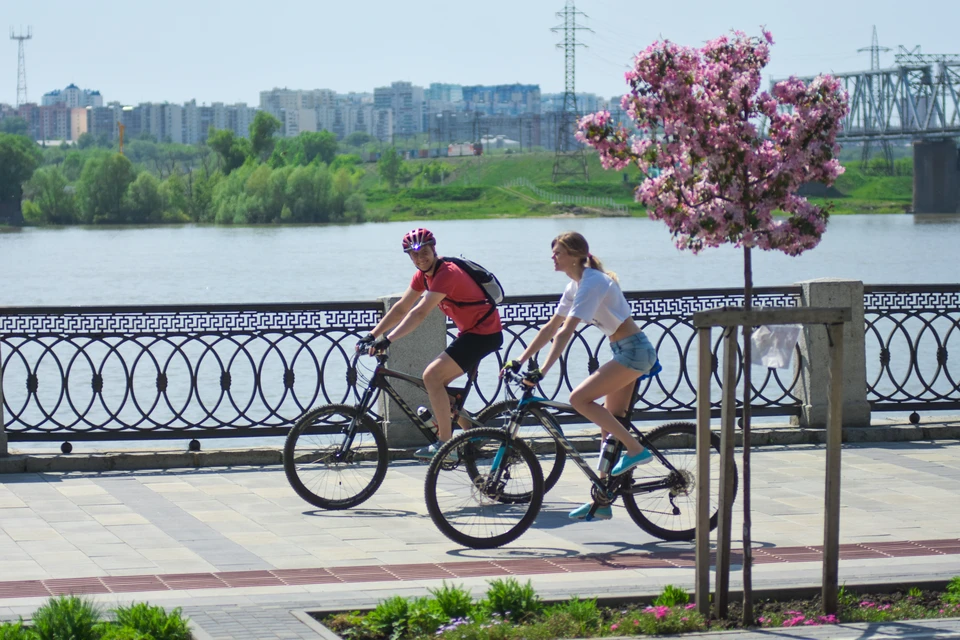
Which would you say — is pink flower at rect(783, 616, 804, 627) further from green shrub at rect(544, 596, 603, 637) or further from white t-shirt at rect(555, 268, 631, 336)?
white t-shirt at rect(555, 268, 631, 336)

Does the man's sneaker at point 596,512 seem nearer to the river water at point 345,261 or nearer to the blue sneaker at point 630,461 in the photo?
the blue sneaker at point 630,461

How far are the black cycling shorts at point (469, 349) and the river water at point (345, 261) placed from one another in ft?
86.4

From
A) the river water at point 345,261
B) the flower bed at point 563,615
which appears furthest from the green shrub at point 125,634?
the river water at point 345,261

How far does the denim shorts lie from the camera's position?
712cm

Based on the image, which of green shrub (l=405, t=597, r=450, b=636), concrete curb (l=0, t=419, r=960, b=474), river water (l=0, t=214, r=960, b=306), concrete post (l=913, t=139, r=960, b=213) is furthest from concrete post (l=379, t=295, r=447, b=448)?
concrete post (l=913, t=139, r=960, b=213)

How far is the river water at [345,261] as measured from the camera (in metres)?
49.8

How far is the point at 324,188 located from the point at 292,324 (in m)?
90.8

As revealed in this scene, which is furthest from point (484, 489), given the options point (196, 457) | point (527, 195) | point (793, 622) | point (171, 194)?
point (527, 195)

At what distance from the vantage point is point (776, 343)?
17.6 ft

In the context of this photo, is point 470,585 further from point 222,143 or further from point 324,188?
point 222,143

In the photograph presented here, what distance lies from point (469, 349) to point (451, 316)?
268 mm

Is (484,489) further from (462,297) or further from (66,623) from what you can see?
(66,623)

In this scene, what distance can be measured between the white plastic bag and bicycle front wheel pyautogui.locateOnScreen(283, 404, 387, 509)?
3.46 metres

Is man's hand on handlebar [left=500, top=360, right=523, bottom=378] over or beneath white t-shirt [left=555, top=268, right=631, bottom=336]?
beneath
